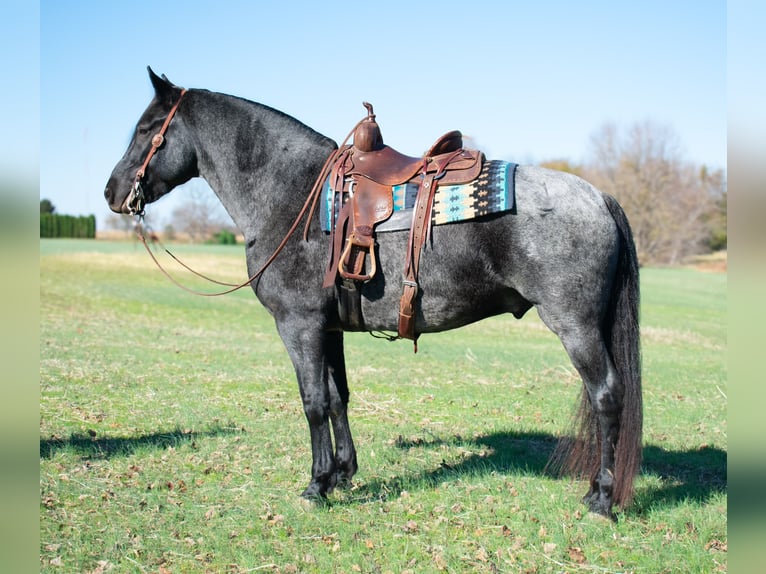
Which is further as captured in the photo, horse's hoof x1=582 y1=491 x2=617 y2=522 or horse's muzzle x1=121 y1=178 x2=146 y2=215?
horse's muzzle x1=121 y1=178 x2=146 y2=215

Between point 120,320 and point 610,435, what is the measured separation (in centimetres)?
1532

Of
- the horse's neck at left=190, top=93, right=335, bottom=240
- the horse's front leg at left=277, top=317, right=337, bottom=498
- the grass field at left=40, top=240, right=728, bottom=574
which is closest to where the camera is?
the grass field at left=40, top=240, right=728, bottom=574

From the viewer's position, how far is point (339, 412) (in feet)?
17.8

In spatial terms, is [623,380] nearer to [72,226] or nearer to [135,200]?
[135,200]

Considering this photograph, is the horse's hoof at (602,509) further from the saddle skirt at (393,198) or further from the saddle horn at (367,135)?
the saddle horn at (367,135)

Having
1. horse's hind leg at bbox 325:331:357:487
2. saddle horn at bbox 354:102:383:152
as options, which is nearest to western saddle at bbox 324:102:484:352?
saddle horn at bbox 354:102:383:152

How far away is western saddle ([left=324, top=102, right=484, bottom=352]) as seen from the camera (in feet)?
15.4

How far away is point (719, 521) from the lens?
4746 millimetres

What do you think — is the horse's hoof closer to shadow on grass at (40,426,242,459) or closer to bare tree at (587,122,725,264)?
shadow on grass at (40,426,242,459)

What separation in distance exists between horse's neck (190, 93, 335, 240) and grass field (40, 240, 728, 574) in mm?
2178

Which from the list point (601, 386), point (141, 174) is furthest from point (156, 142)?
point (601, 386)

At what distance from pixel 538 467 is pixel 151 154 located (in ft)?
13.9

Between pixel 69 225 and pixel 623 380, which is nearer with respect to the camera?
pixel 623 380
